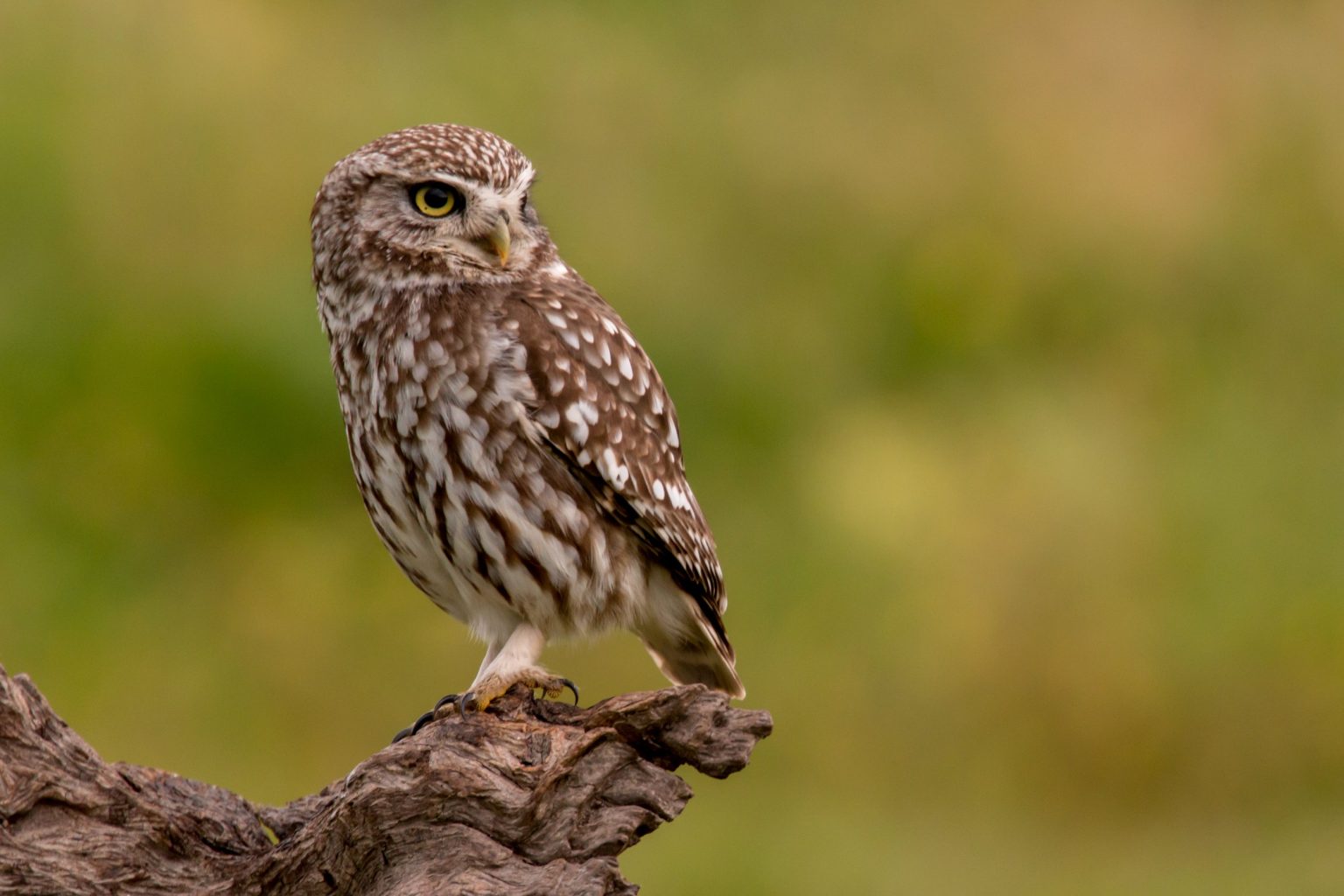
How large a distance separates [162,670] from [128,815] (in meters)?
3.56

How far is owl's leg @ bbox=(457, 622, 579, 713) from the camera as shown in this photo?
13.0 ft

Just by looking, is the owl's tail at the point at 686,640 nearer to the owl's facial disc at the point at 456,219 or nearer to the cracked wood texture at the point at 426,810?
the cracked wood texture at the point at 426,810

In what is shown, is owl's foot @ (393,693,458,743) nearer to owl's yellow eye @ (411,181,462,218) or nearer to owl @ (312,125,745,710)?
owl @ (312,125,745,710)

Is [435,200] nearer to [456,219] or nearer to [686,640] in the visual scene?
[456,219]

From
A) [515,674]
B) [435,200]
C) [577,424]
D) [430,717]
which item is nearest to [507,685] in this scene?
[515,674]

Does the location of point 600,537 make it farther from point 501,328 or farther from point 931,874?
point 931,874

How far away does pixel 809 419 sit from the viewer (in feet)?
26.4

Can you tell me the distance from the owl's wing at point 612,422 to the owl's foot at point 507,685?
421 mm

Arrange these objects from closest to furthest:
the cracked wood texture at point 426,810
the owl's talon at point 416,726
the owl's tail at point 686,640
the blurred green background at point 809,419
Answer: the cracked wood texture at point 426,810 < the owl's talon at point 416,726 < the owl's tail at point 686,640 < the blurred green background at point 809,419

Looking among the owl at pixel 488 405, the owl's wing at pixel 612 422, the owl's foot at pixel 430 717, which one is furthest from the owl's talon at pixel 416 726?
the owl's wing at pixel 612 422

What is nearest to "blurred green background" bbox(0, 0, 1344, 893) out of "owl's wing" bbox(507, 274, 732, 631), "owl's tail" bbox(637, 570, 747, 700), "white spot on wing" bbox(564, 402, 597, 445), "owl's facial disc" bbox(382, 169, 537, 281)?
"owl's tail" bbox(637, 570, 747, 700)

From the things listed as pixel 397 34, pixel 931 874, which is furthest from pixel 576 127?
pixel 931 874

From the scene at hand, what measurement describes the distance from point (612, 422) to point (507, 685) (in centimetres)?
67

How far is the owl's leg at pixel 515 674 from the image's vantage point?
3975mm
